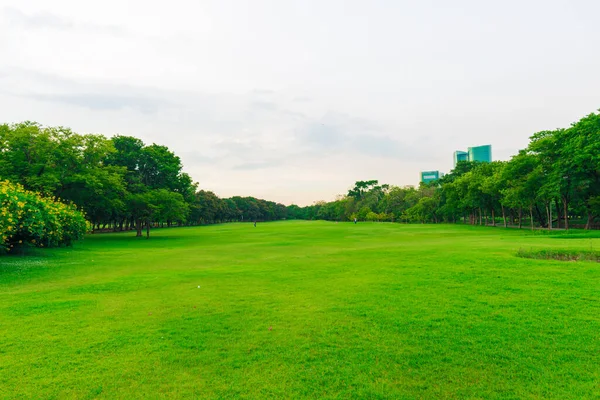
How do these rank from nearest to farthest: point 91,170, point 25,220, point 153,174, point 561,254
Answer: point 561,254 → point 25,220 → point 91,170 → point 153,174

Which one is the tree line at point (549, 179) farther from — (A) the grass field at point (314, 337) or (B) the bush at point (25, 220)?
(B) the bush at point (25, 220)

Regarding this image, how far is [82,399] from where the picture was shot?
14.0 feet

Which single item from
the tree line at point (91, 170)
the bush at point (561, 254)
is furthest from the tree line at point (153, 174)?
the bush at point (561, 254)

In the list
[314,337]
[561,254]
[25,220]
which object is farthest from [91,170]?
[561,254]

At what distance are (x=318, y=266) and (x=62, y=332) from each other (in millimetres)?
9134

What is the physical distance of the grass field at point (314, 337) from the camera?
4457mm

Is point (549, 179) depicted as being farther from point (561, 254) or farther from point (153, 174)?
point (153, 174)

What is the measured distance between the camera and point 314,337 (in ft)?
19.6

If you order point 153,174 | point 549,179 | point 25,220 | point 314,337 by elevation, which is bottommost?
point 314,337

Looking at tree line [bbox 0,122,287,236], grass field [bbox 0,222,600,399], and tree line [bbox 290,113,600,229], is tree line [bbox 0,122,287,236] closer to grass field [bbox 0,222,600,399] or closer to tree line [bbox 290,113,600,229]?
grass field [bbox 0,222,600,399]

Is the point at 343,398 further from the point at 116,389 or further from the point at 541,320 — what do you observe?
the point at 541,320

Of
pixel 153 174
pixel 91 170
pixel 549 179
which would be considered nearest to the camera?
pixel 91 170

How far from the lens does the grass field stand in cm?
446

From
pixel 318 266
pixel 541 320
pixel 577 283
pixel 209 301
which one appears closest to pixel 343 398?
pixel 541 320
